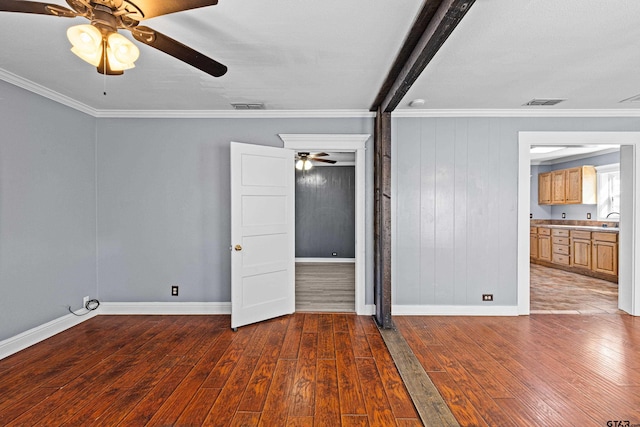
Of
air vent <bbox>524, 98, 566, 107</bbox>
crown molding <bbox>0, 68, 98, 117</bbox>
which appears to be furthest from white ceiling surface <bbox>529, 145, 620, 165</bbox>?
crown molding <bbox>0, 68, 98, 117</bbox>

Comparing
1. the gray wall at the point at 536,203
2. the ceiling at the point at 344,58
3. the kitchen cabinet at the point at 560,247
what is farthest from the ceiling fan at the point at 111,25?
the gray wall at the point at 536,203

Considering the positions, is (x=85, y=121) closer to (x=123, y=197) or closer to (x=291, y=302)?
(x=123, y=197)

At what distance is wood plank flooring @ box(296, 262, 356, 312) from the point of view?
165 inches

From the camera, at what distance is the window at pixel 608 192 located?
20.3 feet

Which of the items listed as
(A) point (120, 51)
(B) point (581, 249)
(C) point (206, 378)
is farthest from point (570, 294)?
(A) point (120, 51)

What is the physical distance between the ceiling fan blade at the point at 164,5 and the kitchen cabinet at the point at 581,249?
23.1 feet

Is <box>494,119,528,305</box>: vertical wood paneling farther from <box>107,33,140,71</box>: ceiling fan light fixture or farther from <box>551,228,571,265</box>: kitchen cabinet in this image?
<box>107,33,140,71</box>: ceiling fan light fixture

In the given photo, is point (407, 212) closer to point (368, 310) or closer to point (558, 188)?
point (368, 310)

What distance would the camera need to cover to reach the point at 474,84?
9.87 ft

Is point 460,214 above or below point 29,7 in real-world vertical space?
below

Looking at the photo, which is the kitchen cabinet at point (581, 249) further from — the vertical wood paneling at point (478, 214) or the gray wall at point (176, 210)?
the gray wall at point (176, 210)

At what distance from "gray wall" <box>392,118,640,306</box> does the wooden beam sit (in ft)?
3.66

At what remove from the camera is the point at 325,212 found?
7.50 m

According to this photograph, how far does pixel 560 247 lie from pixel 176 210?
23.3 feet
